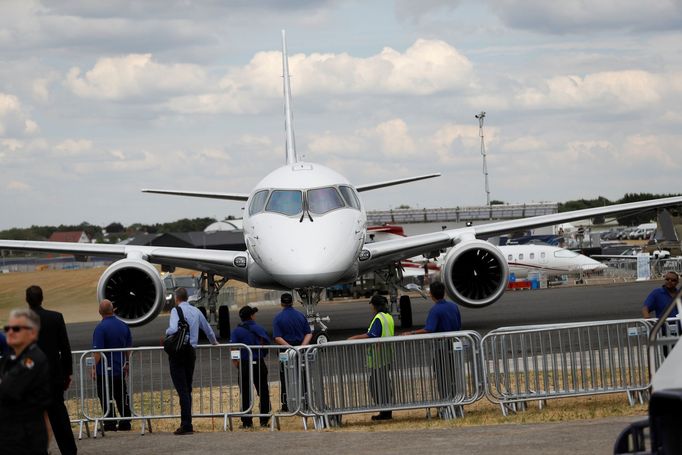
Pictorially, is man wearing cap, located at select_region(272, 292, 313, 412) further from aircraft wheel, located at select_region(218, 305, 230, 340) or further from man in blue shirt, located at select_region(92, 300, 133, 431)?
aircraft wheel, located at select_region(218, 305, 230, 340)

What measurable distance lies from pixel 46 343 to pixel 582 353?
6.42 meters

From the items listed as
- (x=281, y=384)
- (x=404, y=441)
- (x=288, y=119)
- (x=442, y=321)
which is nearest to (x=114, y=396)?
(x=281, y=384)

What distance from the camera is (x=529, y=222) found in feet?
93.4

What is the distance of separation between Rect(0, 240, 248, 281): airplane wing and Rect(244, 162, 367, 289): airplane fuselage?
6.03ft

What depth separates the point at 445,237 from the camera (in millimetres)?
26625

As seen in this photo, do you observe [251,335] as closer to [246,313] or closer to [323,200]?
[246,313]

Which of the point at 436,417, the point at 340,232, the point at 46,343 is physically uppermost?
the point at 340,232

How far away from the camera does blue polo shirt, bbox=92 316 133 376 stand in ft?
46.5

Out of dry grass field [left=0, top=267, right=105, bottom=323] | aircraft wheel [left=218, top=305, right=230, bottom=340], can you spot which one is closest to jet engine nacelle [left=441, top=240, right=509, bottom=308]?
aircraft wheel [left=218, top=305, right=230, bottom=340]

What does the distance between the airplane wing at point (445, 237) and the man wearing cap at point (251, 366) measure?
35.3ft

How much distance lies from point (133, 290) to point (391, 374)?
43.5 ft

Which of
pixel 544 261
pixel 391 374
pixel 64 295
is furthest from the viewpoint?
pixel 64 295

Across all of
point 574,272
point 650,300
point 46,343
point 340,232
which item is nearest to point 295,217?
point 340,232

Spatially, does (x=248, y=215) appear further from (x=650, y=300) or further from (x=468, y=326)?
(x=650, y=300)
